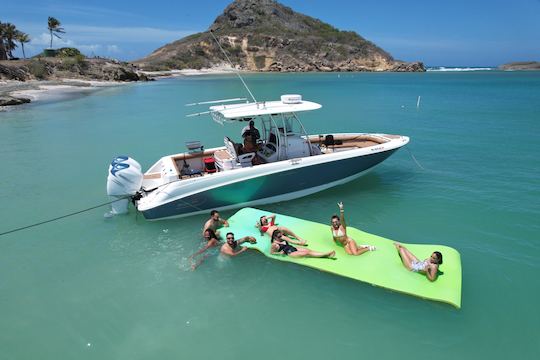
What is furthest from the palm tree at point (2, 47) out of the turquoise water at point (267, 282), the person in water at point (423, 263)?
→ the person in water at point (423, 263)

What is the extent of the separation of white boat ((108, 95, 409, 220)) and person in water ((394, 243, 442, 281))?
12.4 ft

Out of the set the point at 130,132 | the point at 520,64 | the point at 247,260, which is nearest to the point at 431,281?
the point at 247,260

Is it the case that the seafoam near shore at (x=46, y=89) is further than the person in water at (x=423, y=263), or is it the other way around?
the seafoam near shore at (x=46, y=89)

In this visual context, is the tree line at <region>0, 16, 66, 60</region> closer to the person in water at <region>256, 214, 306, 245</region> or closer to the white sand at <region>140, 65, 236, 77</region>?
the white sand at <region>140, 65, 236, 77</region>

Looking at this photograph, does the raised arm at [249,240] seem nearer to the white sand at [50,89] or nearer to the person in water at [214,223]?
the person in water at [214,223]

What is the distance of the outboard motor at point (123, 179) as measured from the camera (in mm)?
9336

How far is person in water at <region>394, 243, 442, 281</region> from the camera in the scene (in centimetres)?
672

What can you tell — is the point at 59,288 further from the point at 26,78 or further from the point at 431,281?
the point at 26,78

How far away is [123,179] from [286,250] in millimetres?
4815

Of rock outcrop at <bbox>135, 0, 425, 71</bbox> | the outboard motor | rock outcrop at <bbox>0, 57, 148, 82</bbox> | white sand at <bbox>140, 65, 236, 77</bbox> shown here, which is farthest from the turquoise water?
rock outcrop at <bbox>135, 0, 425, 71</bbox>

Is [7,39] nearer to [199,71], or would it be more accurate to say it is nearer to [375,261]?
[199,71]

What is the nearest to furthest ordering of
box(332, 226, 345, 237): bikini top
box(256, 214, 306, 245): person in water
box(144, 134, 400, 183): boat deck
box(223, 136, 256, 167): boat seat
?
box(332, 226, 345, 237): bikini top, box(256, 214, 306, 245): person in water, box(223, 136, 256, 167): boat seat, box(144, 134, 400, 183): boat deck

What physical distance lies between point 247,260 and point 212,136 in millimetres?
14312

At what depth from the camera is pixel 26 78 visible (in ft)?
167
